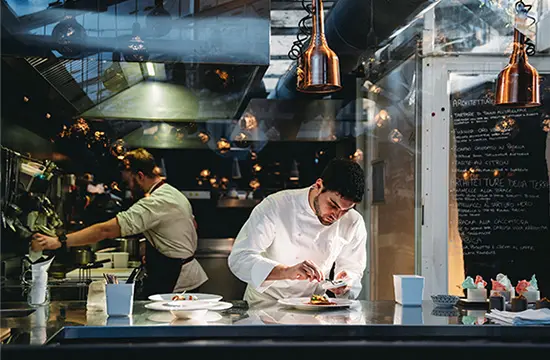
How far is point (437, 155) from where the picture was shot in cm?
488

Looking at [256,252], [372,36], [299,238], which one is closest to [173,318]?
[256,252]

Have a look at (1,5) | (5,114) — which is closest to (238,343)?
(1,5)

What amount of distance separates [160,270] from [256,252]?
2.08 metres

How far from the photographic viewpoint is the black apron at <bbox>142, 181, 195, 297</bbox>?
5.52 meters

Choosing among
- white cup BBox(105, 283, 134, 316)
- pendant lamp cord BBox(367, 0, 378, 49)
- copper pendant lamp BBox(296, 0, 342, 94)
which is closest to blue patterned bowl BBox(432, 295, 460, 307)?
copper pendant lamp BBox(296, 0, 342, 94)

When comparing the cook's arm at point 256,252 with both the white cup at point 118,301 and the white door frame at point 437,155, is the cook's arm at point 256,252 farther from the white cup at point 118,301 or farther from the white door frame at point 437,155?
the white door frame at point 437,155

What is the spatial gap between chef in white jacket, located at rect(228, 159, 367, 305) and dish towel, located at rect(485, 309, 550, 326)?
0.93m

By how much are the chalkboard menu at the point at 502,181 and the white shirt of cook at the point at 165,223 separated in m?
2.11

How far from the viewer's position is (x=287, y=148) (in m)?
7.31

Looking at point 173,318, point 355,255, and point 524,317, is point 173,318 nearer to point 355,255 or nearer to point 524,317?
point 524,317

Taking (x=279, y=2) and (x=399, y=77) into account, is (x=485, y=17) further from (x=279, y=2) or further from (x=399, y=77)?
(x=279, y=2)

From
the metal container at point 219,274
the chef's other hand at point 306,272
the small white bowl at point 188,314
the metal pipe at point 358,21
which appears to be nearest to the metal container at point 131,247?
the metal container at point 219,274

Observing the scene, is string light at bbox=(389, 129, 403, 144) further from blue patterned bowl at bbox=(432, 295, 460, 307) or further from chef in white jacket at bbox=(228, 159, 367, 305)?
blue patterned bowl at bbox=(432, 295, 460, 307)

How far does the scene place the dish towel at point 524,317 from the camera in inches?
104
